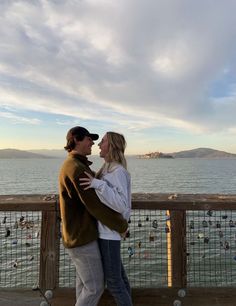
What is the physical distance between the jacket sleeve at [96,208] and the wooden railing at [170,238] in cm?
65

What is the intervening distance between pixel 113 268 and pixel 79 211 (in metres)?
0.57

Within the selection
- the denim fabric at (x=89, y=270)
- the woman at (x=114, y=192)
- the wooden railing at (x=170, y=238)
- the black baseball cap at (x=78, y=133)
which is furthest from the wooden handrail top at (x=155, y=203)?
the black baseball cap at (x=78, y=133)

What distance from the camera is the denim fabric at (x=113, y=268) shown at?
11.3 ft

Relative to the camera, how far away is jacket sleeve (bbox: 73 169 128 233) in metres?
3.31

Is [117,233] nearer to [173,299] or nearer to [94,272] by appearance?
[94,272]

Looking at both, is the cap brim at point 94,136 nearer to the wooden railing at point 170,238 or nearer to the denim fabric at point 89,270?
the wooden railing at point 170,238

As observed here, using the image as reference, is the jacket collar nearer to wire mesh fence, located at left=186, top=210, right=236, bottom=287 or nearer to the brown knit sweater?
the brown knit sweater

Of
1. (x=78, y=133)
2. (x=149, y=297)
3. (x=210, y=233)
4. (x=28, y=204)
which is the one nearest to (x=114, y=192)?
(x=78, y=133)

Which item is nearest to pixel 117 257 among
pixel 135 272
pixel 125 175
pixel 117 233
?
pixel 117 233

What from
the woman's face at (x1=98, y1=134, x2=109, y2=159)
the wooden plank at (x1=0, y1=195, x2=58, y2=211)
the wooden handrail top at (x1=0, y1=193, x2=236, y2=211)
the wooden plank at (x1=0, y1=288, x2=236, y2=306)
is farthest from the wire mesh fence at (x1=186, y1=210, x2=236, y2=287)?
the wooden plank at (x1=0, y1=195, x2=58, y2=211)

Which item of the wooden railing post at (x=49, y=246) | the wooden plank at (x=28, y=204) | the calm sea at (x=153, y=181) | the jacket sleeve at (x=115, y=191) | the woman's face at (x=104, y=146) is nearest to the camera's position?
the jacket sleeve at (x=115, y=191)

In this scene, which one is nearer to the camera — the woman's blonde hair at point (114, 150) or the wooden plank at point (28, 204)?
the woman's blonde hair at point (114, 150)

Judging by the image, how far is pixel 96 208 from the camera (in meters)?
3.32

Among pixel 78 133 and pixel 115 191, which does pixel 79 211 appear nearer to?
pixel 115 191
